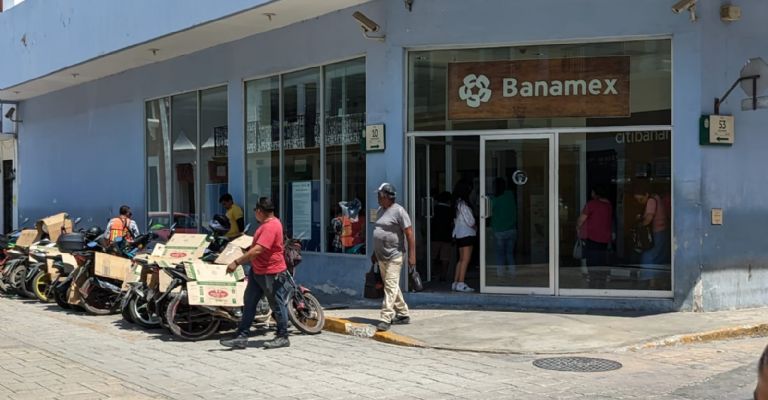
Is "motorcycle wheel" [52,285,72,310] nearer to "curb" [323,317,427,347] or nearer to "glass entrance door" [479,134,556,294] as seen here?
"curb" [323,317,427,347]

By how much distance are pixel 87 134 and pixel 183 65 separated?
5.41 meters

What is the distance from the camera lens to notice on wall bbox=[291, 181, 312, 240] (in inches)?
571

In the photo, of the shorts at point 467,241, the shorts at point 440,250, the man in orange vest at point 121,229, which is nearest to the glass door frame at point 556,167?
the shorts at point 467,241

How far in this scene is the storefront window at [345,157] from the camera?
13.4 metres

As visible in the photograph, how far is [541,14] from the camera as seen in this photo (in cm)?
1178

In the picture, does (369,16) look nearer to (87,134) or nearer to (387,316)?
(387,316)

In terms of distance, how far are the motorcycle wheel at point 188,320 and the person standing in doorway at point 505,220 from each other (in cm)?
463

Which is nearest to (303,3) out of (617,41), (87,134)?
(617,41)

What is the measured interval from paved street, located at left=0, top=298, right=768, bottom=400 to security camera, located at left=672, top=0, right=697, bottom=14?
4716 millimetres

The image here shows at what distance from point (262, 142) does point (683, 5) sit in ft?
27.4

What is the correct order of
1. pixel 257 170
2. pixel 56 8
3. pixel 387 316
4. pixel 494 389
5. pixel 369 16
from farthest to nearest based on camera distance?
Answer: 1. pixel 56 8
2. pixel 257 170
3. pixel 369 16
4. pixel 387 316
5. pixel 494 389

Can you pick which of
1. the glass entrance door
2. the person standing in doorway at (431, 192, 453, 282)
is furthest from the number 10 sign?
the glass entrance door

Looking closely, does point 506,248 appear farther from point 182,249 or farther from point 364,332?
point 182,249

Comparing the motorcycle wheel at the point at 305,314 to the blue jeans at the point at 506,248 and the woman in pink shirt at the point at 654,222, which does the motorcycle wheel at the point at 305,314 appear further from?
the woman in pink shirt at the point at 654,222
